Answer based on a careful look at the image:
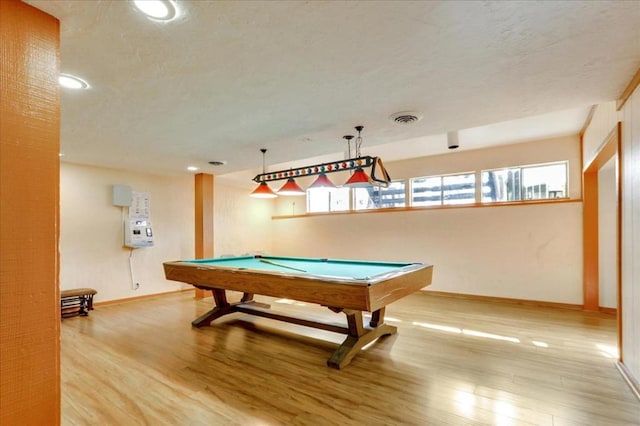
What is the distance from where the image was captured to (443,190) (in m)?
5.80

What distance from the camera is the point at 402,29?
1644 mm

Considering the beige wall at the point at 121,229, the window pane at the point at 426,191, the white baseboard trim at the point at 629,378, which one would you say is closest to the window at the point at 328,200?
the window pane at the point at 426,191

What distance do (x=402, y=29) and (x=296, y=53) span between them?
2.07 ft

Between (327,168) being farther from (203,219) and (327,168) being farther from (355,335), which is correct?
(203,219)

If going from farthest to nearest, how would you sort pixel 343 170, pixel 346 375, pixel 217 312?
1. pixel 217 312
2. pixel 343 170
3. pixel 346 375

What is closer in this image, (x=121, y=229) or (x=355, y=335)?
(x=355, y=335)

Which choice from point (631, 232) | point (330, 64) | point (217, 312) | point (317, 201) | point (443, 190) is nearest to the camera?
point (330, 64)

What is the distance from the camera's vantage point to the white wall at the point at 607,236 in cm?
427

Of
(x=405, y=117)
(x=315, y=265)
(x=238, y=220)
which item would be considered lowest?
(x=315, y=265)

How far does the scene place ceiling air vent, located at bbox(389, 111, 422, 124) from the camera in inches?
114

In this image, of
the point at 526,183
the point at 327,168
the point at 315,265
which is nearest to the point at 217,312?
the point at 315,265

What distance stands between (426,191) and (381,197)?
0.95 meters

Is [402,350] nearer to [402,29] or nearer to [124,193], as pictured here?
[402,29]

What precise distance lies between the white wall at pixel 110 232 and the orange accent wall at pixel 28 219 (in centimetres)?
429
